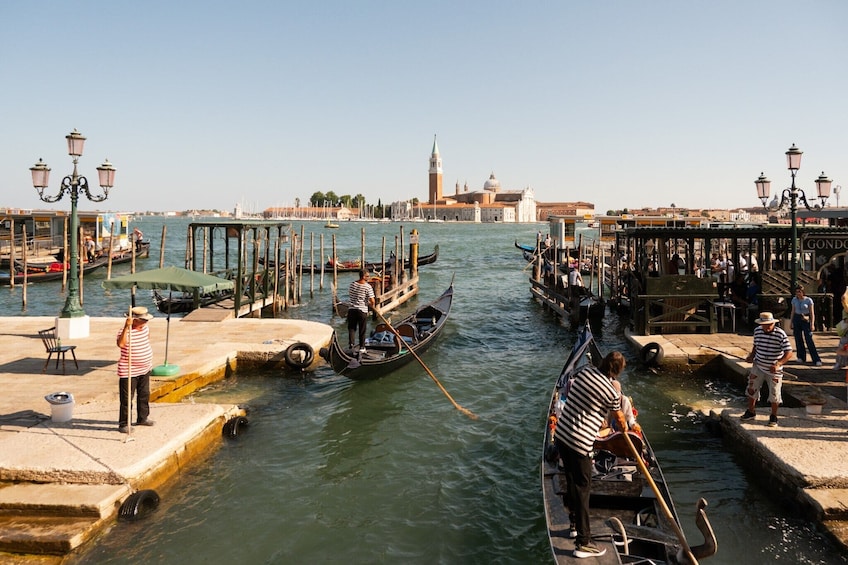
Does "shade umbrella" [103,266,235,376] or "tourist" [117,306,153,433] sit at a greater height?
"shade umbrella" [103,266,235,376]

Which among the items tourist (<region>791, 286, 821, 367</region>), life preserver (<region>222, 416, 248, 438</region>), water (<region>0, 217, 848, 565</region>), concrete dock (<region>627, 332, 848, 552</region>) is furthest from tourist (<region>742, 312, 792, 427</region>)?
life preserver (<region>222, 416, 248, 438</region>)

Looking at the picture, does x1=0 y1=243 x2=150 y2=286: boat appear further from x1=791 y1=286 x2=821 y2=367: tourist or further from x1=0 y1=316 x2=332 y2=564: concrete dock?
x1=791 y1=286 x2=821 y2=367: tourist

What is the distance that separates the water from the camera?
4.78 metres

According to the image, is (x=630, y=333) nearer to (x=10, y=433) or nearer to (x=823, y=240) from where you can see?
(x=823, y=240)

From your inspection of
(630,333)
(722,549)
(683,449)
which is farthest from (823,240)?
(722,549)

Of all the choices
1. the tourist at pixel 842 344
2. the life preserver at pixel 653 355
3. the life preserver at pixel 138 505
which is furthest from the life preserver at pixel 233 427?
the tourist at pixel 842 344

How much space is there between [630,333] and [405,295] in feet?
32.6

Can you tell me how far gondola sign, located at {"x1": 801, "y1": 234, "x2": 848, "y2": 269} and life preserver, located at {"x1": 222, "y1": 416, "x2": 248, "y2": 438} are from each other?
10315 millimetres

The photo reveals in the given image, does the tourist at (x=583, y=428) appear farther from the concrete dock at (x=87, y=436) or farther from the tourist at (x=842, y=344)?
the tourist at (x=842, y=344)

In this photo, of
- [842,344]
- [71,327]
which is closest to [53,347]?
[71,327]

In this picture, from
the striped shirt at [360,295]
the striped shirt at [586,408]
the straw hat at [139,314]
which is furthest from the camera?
the striped shirt at [360,295]

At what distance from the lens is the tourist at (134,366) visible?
18.8 ft

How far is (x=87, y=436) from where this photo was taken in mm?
5734

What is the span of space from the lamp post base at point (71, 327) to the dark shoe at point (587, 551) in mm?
9246
